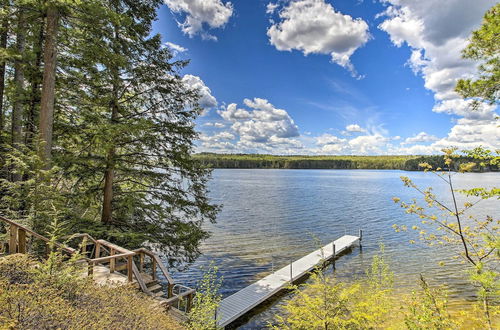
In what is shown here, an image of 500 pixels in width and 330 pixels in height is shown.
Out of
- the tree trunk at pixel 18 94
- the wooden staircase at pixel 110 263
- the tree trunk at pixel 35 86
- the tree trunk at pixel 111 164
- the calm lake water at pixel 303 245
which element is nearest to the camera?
the wooden staircase at pixel 110 263

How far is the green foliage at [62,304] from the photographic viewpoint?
353cm

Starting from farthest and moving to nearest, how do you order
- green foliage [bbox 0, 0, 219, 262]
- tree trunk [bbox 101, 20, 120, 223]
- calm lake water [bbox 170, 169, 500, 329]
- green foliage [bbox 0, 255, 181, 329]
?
calm lake water [bbox 170, 169, 500, 329]
tree trunk [bbox 101, 20, 120, 223]
green foliage [bbox 0, 0, 219, 262]
green foliage [bbox 0, 255, 181, 329]

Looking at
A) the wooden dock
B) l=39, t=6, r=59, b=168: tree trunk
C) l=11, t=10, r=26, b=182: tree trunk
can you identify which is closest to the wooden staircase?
the wooden dock

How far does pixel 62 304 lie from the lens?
404 cm

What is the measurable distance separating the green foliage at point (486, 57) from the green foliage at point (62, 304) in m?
11.2

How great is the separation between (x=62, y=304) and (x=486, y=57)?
12957 mm

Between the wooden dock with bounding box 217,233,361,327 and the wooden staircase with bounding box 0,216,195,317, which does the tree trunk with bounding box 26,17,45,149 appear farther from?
the wooden dock with bounding box 217,233,361,327

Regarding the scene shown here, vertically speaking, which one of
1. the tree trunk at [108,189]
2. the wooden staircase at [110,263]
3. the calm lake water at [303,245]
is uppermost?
the tree trunk at [108,189]

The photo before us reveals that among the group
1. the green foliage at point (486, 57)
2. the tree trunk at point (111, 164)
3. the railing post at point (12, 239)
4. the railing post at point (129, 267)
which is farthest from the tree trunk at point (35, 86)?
the green foliage at point (486, 57)

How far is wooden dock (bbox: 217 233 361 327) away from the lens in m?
10.6

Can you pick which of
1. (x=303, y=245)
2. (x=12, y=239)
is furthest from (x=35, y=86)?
(x=303, y=245)

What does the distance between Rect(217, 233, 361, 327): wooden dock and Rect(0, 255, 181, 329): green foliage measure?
13.7 ft

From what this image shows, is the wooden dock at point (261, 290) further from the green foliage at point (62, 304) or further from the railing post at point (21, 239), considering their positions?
the railing post at point (21, 239)

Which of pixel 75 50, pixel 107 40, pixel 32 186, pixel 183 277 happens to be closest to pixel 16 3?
pixel 75 50
